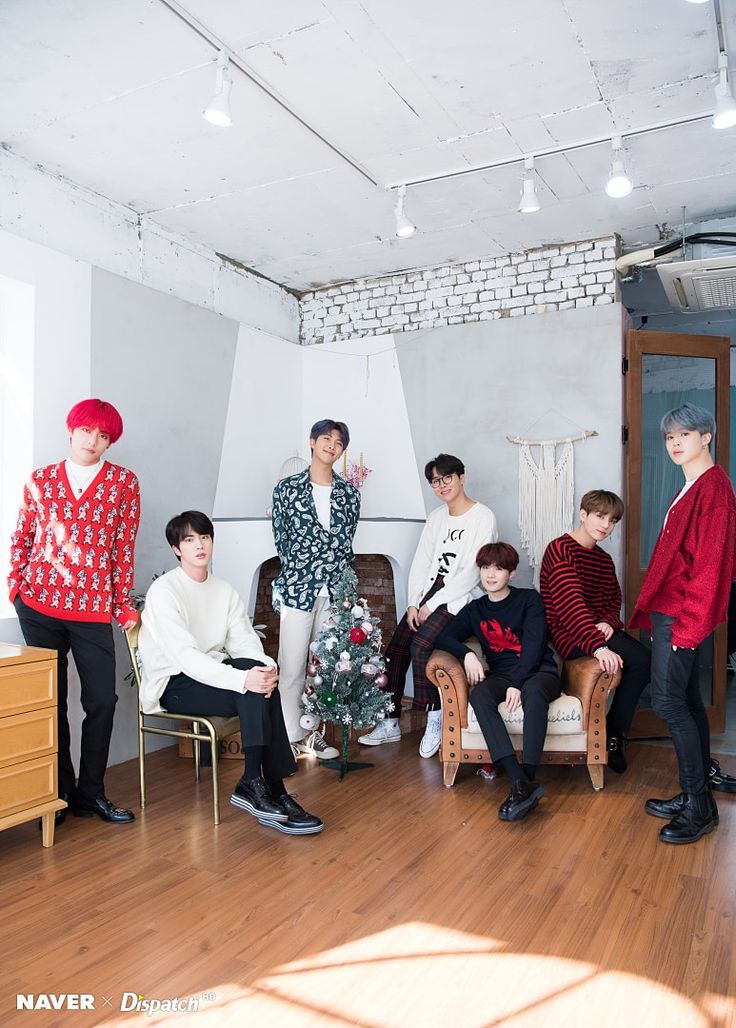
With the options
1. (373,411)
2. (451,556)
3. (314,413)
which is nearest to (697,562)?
(451,556)

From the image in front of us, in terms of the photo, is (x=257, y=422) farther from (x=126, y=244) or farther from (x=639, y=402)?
(x=639, y=402)

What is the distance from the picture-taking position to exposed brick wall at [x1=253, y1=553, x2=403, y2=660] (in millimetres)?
4930

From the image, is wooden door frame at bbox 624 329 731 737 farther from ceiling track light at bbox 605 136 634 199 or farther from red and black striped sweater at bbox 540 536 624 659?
ceiling track light at bbox 605 136 634 199

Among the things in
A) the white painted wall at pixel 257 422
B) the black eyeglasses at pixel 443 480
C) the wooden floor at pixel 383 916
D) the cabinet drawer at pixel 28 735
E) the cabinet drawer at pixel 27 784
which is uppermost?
the white painted wall at pixel 257 422

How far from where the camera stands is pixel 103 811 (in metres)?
3.10

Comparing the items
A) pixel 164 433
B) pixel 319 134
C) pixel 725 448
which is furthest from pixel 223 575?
pixel 725 448

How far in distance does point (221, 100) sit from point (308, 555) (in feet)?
7.14

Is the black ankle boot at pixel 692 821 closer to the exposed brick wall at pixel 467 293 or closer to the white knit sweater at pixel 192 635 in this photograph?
the white knit sweater at pixel 192 635

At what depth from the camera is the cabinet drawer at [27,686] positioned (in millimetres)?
2725

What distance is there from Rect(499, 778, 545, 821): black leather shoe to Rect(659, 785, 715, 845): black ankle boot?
49cm

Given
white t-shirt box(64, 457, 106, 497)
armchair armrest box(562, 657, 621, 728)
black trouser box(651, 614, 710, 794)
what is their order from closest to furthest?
black trouser box(651, 614, 710, 794)
white t-shirt box(64, 457, 106, 497)
armchair armrest box(562, 657, 621, 728)

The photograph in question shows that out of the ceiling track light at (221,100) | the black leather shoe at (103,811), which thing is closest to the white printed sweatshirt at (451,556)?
the black leather shoe at (103,811)

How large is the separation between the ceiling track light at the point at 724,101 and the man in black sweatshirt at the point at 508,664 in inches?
75.9

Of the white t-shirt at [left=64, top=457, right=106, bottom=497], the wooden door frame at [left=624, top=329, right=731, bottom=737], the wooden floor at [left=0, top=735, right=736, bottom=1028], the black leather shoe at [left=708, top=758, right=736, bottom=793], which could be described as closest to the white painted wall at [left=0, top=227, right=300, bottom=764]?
the white t-shirt at [left=64, top=457, right=106, bottom=497]
